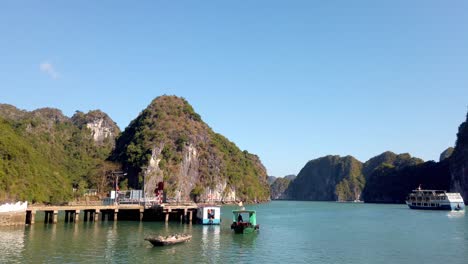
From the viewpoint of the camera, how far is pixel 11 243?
4697cm

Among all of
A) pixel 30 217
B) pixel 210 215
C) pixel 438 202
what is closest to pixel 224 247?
pixel 210 215

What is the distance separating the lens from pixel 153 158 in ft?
564

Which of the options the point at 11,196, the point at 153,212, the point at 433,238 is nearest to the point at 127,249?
the point at 11,196

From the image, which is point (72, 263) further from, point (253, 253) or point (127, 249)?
point (253, 253)

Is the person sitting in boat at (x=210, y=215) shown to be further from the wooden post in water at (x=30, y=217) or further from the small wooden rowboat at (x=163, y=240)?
the wooden post in water at (x=30, y=217)

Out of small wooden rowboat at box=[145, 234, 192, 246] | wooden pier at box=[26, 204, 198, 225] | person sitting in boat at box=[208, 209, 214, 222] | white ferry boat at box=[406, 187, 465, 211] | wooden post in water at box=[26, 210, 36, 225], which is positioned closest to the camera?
small wooden rowboat at box=[145, 234, 192, 246]

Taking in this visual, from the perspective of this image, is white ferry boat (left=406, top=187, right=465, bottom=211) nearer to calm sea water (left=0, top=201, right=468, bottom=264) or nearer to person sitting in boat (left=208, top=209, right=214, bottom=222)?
calm sea water (left=0, top=201, right=468, bottom=264)

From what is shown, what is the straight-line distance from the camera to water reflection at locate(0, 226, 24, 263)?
39.4 m

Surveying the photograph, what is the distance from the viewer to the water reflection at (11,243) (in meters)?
39.4

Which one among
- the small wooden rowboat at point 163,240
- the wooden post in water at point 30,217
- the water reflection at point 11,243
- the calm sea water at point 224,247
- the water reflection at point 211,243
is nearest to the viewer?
the water reflection at point 11,243

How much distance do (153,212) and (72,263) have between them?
50020 millimetres

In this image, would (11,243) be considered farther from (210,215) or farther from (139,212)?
(139,212)

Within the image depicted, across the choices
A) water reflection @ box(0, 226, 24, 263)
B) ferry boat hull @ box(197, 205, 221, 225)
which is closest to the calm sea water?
water reflection @ box(0, 226, 24, 263)

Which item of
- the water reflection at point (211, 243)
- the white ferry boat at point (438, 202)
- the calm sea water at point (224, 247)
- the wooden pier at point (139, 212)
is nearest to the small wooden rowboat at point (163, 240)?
the calm sea water at point (224, 247)
